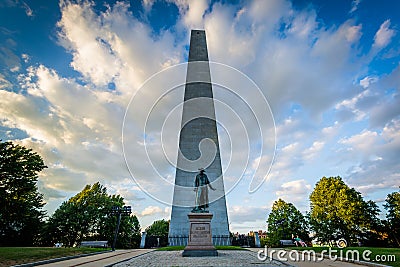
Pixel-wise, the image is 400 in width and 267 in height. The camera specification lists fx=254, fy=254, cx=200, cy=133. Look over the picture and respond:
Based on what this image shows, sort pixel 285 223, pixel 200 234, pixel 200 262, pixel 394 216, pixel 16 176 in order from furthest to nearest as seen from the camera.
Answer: pixel 285 223, pixel 394 216, pixel 16 176, pixel 200 234, pixel 200 262

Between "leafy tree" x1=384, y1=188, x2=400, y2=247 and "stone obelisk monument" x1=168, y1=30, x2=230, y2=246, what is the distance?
787 inches

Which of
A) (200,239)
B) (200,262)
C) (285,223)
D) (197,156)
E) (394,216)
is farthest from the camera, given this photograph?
(285,223)

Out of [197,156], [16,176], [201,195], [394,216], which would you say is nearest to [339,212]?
[394,216]

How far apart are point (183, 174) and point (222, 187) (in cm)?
384

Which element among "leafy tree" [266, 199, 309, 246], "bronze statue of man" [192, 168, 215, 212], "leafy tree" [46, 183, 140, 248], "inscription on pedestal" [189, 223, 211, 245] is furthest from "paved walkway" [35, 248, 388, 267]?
"leafy tree" [266, 199, 309, 246]

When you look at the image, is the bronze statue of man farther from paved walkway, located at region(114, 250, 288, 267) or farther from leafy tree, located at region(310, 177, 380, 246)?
leafy tree, located at region(310, 177, 380, 246)

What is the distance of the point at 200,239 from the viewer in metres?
11.7

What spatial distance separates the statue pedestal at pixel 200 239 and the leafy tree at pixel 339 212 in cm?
2349

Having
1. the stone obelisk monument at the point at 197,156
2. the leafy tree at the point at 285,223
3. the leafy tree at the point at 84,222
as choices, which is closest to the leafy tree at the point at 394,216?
the leafy tree at the point at 285,223

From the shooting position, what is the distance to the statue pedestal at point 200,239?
11.3 m

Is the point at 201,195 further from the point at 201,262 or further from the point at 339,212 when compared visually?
the point at 339,212

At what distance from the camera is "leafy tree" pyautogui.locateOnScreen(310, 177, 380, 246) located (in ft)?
92.8

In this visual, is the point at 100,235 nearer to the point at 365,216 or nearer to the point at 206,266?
the point at 206,266

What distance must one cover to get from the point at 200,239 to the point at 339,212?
2403cm
